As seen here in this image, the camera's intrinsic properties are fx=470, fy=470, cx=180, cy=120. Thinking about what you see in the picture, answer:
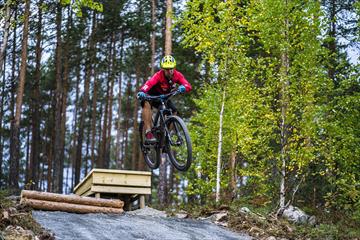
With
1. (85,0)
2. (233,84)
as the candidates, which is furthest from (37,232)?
(233,84)

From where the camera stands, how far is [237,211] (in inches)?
480

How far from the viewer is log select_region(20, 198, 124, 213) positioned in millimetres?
10435

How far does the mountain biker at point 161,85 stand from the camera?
884 cm

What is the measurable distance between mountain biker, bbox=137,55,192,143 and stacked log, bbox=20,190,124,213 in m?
2.82

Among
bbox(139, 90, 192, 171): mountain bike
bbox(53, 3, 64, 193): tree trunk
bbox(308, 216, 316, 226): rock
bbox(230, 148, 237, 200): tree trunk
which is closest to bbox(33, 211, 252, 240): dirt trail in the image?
bbox(139, 90, 192, 171): mountain bike

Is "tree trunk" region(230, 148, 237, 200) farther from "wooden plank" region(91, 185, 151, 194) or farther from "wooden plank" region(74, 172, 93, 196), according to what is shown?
"wooden plank" region(74, 172, 93, 196)

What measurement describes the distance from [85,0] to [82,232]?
6.11 metres

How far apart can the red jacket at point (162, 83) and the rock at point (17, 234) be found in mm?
3359

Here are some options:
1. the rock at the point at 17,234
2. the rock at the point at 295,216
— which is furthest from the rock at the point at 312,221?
the rock at the point at 17,234

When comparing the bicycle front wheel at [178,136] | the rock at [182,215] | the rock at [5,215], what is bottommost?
the rock at [182,215]

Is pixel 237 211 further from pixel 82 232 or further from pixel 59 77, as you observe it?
pixel 59 77

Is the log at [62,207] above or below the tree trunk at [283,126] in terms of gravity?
below

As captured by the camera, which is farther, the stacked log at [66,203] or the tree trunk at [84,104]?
the tree trunk at [84,104]

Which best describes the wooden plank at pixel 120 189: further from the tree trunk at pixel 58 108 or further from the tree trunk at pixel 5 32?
the tree trunk at pixel 58 108
